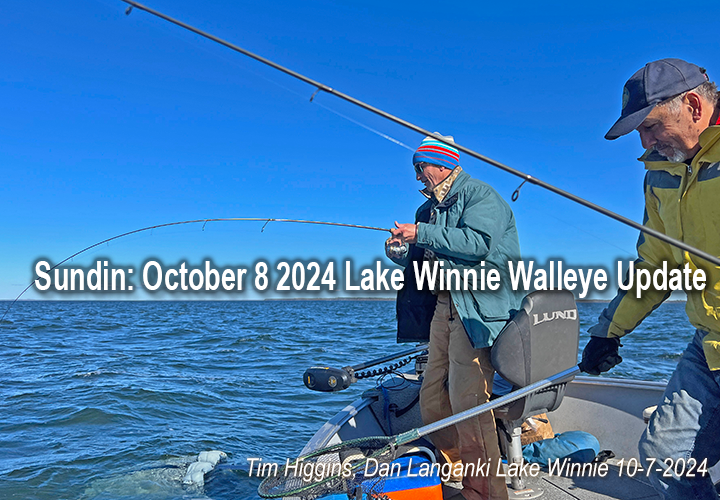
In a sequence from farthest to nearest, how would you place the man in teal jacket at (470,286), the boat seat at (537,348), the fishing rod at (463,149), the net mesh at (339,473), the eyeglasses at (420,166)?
1. the eyeglasses at (420,166)
2. the man in teal jacket at (470,286)
3. the boat seat at (537,348)
4. the net mesh at (339,473)
5. the fishing rod at (463,149)

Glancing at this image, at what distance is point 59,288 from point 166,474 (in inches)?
83.8

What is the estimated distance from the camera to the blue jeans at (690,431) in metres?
1.86

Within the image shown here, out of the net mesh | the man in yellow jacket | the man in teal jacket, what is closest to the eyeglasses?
the man in teal jacket

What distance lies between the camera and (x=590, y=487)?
345cm

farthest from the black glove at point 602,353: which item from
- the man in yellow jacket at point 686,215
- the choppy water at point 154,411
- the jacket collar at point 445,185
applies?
the choppy water at point 154,411

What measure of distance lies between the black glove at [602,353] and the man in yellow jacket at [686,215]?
329mm

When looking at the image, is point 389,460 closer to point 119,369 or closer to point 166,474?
point 166,474

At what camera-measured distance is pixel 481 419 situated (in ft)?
9.67

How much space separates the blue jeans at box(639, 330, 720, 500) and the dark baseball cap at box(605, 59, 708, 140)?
78 cm

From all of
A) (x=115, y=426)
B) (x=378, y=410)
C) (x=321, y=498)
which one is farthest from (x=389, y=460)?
(x=115, y=426)

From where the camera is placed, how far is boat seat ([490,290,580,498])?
2.70 m

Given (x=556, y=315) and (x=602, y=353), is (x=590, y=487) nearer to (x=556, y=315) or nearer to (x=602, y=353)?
(x=556, y=315)

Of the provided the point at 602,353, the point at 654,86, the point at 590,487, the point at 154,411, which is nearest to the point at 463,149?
the point at 654,86

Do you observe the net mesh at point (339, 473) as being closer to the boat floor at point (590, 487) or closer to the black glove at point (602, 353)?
the boat floor at point (590, 487)
